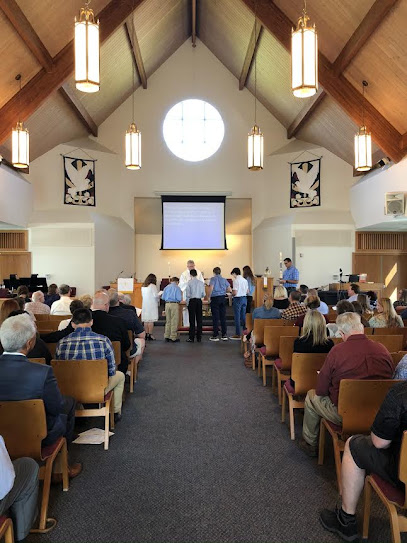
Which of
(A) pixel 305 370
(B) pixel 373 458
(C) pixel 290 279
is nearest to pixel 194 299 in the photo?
(C) pixel 290 279

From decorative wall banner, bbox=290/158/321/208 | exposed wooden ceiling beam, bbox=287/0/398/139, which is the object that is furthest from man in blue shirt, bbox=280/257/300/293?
exposed wooden ceiling beam, bbox=287/0/398/139

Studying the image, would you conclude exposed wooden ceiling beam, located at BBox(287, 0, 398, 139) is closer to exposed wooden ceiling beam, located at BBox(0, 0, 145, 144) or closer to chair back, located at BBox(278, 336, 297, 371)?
exposed wooden ceiling beam, located at BBox(0, 0, 145, 144)

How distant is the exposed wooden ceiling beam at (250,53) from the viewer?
947 cm

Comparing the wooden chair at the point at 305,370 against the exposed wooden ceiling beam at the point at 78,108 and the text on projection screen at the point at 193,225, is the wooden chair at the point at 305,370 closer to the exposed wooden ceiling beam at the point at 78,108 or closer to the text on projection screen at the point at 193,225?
the exposed wooden ceiling beam at the point at 78,108

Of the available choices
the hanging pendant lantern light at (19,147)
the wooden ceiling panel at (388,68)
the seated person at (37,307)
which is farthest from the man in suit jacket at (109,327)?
the wooden ceiling panel at (388,68)

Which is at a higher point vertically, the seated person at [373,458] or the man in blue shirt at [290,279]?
the man in blue shirt at [290,279]

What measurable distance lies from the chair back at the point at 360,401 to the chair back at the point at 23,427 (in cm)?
171

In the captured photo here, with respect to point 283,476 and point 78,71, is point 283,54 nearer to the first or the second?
point 78,71

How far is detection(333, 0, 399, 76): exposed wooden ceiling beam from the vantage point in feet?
19.7

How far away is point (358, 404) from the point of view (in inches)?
102

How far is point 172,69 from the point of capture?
12.7m

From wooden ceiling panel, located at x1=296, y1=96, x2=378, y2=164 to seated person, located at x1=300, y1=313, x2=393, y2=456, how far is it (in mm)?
7637

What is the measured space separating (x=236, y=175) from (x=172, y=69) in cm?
367

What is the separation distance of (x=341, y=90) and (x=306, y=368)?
6346 millimetres
